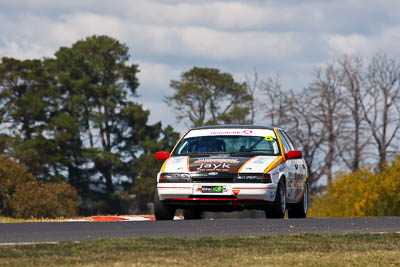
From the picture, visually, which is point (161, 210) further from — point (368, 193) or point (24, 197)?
point (24, 197)

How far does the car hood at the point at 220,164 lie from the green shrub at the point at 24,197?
29.9 meters

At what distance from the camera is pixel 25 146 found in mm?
59906

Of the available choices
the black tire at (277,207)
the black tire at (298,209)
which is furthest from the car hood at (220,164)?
the black tire at (298,209)

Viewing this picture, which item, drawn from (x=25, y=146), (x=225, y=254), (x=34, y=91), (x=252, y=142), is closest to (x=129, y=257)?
(x=225, y=254)

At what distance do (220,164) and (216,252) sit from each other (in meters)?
4.92

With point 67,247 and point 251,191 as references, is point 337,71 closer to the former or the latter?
point 251,191

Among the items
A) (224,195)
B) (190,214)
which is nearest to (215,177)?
(224,195)

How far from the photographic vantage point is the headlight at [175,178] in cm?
1432

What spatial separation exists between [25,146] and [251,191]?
4747 cm

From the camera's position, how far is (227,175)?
14.2 meters

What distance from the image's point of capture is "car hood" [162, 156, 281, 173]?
14227 millimetres

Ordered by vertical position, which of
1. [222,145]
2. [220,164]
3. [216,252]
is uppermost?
[222,145]

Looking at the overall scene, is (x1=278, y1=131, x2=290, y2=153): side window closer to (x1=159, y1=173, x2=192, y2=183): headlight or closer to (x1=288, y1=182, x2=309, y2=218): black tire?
(x1=288, y1=182, x2=309, y2=218): black tire

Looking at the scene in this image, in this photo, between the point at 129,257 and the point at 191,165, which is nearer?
the point at 129,257
